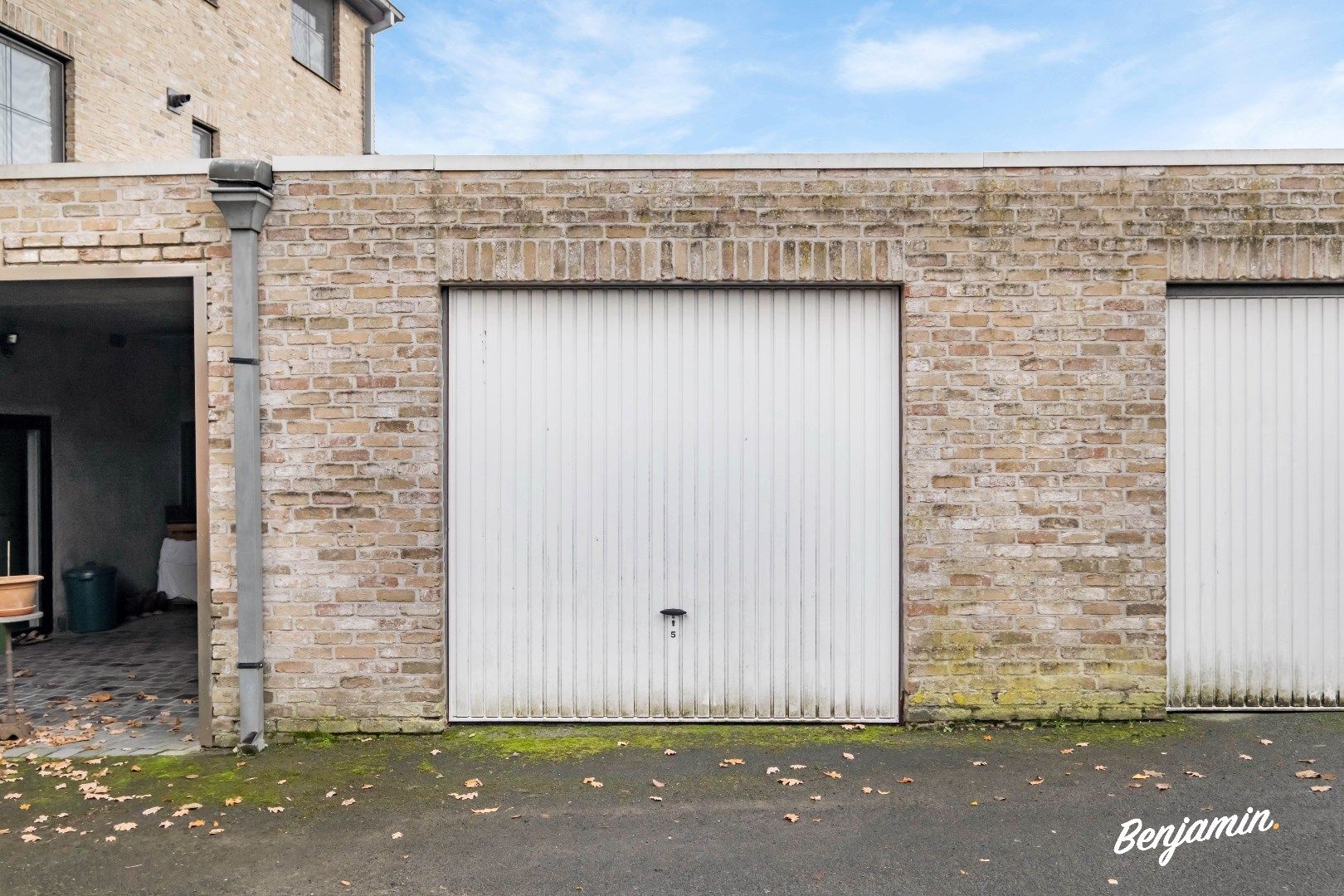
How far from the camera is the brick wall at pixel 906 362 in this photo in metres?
5.50

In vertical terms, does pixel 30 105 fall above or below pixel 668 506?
above

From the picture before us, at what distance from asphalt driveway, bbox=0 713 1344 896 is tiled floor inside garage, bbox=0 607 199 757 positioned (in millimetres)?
381

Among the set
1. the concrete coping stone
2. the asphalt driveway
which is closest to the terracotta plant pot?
the asphalt driveway

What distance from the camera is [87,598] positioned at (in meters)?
9.61

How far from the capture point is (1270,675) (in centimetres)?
571

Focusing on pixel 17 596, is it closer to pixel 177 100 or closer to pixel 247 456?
pixel 247 456

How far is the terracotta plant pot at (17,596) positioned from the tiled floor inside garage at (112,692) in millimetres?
850

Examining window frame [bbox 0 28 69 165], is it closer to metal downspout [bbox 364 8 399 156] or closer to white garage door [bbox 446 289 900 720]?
metal downspout [bbox 364 8 399 156]

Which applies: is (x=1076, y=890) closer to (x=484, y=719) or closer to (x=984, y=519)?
(x=984, y=519)

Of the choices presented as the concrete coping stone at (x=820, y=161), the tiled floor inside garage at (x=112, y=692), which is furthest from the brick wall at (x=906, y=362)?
the tiled floor inside garage at (x=112, y=692)

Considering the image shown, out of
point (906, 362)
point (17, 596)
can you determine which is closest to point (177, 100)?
point (17, 596)

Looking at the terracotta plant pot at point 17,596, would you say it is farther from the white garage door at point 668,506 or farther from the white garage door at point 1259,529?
the white garage door at point 1259,529

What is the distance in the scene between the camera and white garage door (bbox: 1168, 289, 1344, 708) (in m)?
5.71

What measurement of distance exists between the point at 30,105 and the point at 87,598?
17.6ft
